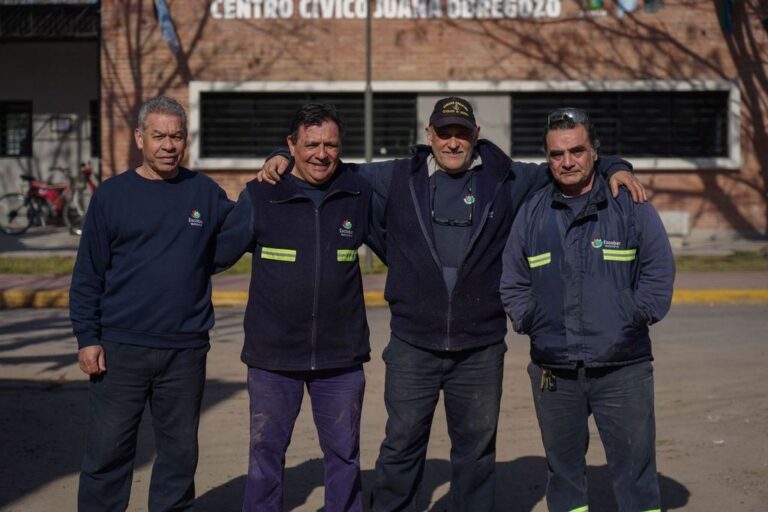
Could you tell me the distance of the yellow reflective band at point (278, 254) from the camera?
16.2 ft

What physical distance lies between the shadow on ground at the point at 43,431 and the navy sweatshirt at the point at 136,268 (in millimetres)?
1687

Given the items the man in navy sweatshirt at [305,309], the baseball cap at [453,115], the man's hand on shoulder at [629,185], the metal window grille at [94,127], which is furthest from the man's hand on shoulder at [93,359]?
the metal window grille at [94,127]

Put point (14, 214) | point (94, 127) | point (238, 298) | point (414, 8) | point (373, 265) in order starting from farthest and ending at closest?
1. point (94, 127)
2. point (14, 214)
3. point (414, 8)
4. point (373, 265)
5. point (238, 298)

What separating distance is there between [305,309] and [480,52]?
1783cm

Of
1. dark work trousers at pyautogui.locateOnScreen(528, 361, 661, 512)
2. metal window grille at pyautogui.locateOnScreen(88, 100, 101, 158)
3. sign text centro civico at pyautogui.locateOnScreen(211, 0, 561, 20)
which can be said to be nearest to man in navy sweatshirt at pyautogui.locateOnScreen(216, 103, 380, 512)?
dark work trousers at pyautogui.locateOnScreen(528, 361, 661, 512)

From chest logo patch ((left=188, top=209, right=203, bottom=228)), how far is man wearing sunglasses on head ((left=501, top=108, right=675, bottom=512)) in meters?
1.34

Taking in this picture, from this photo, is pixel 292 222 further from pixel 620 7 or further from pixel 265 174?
pixel 620 7

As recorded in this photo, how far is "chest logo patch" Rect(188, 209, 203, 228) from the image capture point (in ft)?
16.1

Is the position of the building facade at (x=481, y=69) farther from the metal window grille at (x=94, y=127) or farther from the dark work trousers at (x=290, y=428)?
the dark work trousers at (x=290, y=428)

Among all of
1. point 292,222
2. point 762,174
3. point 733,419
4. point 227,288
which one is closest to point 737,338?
point 733,419

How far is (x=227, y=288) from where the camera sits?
15547mm

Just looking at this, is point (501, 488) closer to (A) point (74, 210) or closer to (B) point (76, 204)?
(B) point (76, 204)

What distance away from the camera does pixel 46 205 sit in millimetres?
24453

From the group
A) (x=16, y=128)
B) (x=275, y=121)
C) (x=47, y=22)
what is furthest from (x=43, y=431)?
(x=16, y=128)
